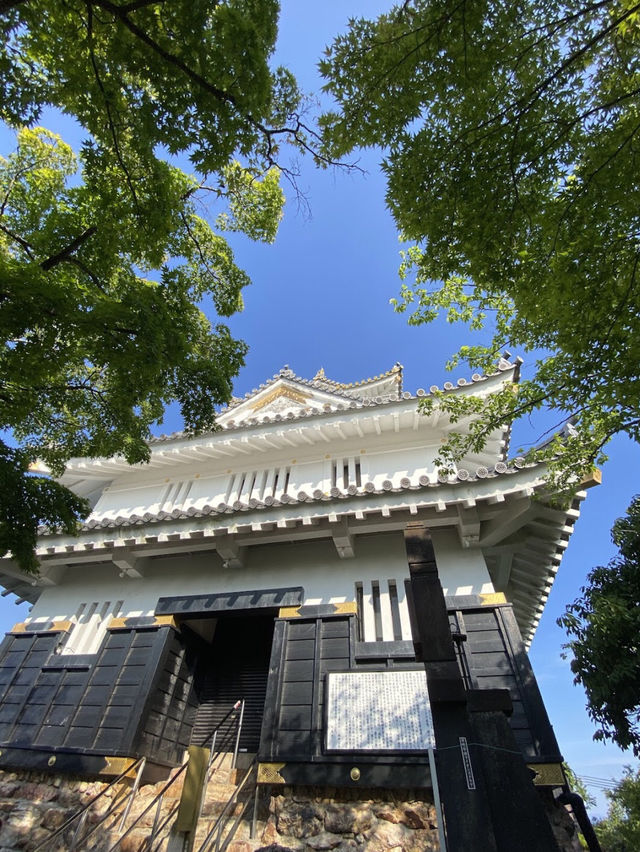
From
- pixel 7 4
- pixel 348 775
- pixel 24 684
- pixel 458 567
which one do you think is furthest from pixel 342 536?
pixel 7 4

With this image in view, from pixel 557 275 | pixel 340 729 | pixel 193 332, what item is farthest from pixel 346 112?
pixel 340 729

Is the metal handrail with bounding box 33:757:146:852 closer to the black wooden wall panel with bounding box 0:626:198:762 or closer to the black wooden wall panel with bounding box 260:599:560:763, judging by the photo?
the black wooden wall panel with bounding box 0:626:198:762

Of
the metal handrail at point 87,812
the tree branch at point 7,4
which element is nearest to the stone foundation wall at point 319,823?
the metal handrail at point 87,812

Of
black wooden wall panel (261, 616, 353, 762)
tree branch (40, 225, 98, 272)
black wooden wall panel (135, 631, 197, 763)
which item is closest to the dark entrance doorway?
black wooden wall panel (135, 631, 197, 763)

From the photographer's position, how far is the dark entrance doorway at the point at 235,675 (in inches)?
323

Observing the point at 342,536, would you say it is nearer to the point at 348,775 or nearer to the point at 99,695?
the point at 348,775

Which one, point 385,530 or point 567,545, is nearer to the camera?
point 567,545

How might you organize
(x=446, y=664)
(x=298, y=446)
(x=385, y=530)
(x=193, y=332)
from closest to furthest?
(x=446, y=664)
(x=193, y=332)
(x=385, y=530)
(x=298, y=446)

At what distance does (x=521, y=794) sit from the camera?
10.1ft

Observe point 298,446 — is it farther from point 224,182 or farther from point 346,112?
point 346,112

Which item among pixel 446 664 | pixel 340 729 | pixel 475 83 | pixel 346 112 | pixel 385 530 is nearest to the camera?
pixel 446 664

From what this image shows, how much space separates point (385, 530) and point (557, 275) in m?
5.05

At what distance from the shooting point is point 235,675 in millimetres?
8891

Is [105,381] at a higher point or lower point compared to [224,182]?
lower
